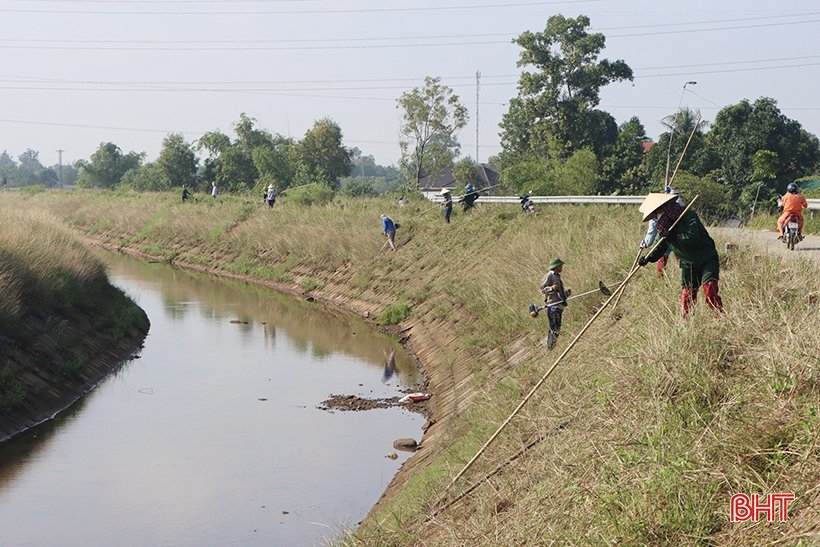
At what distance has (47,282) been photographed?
2753 centimetres

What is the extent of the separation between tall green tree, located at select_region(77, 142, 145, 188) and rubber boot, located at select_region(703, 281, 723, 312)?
127455mm

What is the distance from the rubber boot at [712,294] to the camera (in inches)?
453

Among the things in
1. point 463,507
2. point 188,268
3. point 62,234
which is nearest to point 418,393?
point 463,507

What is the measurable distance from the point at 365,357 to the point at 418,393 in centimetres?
626

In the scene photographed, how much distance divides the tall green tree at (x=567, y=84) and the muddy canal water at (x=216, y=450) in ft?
88.7

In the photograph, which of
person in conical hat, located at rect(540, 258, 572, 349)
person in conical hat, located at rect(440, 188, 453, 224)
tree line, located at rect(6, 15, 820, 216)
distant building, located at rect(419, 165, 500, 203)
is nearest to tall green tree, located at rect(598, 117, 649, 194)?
tree line, located at rect(6, 15, 820, 216)

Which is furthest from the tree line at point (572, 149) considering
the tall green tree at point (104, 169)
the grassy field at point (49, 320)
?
the tall green tree at point (104, 169)

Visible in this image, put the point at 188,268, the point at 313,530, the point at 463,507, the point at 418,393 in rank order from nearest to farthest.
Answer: the point at 463,507 < the point at 313,530 < the point at 418,393 < the point at 188,268

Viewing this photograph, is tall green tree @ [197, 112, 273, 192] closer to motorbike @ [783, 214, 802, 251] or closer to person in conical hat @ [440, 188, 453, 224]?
person in conical hat @ [440, 188, 453, 224]

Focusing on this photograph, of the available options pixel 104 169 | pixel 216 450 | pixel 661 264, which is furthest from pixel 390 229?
pixel 104 169

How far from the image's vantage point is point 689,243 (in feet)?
38.5

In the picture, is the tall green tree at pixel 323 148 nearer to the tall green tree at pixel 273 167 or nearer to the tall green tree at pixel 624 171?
the tall green tree at pixel 273 167

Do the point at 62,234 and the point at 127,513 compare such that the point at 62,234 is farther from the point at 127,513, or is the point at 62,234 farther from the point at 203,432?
the point at 127,513

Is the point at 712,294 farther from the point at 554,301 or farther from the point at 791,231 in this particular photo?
the point at 791,231
